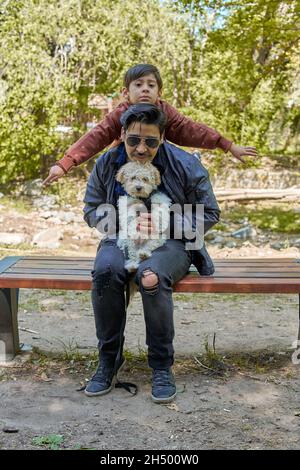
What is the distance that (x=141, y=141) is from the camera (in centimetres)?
313

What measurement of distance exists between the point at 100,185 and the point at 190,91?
29.5ft

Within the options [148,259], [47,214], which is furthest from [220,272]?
[47,214]

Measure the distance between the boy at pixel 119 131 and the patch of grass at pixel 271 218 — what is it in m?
6.33

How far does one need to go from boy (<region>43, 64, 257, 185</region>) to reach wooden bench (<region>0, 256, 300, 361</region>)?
611mm

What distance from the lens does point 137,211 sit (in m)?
3.21

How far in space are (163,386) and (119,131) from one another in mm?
1516

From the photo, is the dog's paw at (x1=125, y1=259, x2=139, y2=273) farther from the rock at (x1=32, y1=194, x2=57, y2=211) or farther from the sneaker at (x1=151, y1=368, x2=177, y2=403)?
the rock at (x1=32, y1=194, x2=57, y2=211)

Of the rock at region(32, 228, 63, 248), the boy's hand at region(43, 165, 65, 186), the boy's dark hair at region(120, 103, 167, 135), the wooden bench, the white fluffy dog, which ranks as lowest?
the rock at region(32, 228, 63, 248)

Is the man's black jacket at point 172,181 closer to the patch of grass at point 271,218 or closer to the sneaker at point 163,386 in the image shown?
the sneaker at point 163,386

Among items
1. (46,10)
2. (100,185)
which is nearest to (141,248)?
(100,185)

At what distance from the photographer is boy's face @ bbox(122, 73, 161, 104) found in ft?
10.6

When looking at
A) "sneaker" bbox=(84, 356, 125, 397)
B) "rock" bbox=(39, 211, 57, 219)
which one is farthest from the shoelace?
"rock" bbox=(39, 211, 57, 219)

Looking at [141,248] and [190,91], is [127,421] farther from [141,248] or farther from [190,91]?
[190,91]

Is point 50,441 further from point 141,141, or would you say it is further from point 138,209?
point 141,141
